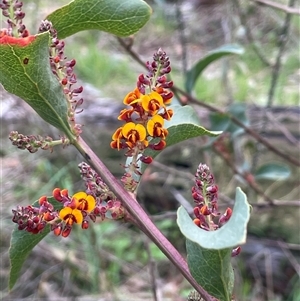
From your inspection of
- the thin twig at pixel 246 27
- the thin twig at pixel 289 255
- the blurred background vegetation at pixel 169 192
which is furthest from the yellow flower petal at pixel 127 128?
the thin twig at pixel 289 255

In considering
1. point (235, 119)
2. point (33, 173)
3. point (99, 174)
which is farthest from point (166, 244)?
point (33, 173)

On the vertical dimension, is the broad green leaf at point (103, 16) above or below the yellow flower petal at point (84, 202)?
above

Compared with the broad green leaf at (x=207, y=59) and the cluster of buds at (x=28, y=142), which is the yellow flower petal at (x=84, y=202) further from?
the broad green leaf at (x=207, y=59)

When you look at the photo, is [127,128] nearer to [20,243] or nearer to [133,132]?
→ [133,132]

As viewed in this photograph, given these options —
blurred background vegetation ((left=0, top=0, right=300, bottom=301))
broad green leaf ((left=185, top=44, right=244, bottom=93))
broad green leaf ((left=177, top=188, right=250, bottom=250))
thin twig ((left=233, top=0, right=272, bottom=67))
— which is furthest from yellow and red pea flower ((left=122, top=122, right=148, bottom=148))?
thin twig ((left=233, top=0, right=272, bottom=67))

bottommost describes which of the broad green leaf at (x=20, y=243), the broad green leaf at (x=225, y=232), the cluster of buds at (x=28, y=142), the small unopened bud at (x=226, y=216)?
the broad green leaf at (x=20, y=243)

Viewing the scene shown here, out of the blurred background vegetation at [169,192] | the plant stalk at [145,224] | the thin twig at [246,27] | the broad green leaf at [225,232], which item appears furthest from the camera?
the blurred background vegetation at [169,192]

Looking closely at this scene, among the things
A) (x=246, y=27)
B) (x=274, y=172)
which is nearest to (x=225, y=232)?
(x=274, y=172)

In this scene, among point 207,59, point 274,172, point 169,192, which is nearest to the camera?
point 207,59
